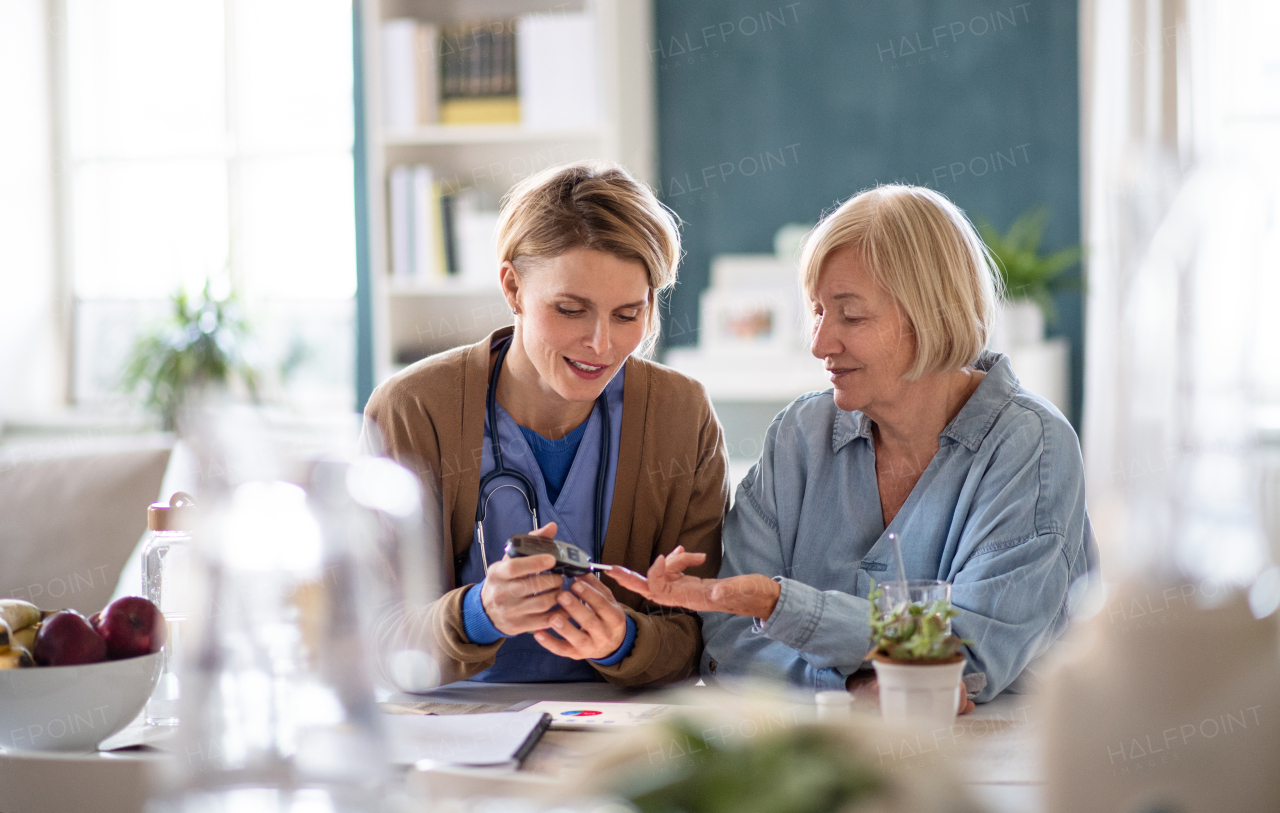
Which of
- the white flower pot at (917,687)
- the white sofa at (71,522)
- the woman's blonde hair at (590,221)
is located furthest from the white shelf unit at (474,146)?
the white flower pot at (917,687)

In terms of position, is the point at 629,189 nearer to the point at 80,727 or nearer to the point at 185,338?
the point at 80,727

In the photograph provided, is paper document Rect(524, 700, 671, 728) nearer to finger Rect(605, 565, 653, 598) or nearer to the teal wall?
finger Rect(605, 565, 653, 598)

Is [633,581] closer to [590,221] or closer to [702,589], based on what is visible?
[702,589]

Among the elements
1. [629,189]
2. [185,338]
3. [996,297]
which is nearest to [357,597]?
[629,189]

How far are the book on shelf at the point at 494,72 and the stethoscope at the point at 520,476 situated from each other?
217 centimetres

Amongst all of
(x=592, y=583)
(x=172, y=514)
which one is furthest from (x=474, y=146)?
(x=172, y=514)

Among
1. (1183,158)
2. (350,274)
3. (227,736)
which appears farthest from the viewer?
(350,274)

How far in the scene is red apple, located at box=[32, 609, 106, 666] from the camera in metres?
1.00

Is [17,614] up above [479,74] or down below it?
below

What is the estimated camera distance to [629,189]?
1.57m

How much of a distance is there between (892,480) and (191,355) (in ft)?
10.3

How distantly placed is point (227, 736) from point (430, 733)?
0.59 metres

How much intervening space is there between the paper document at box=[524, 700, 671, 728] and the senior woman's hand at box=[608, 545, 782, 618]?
0.14 m

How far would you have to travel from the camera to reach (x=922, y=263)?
1467 mm
